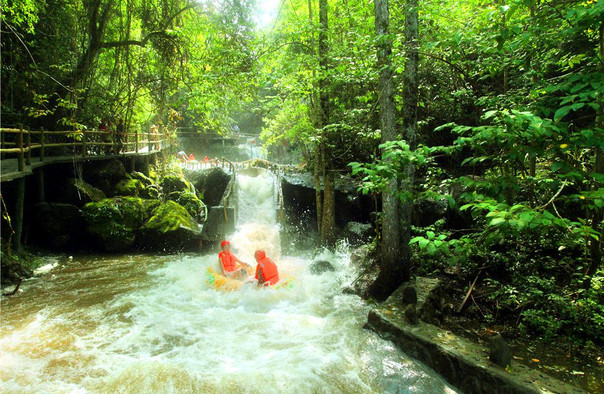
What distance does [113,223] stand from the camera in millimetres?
10641

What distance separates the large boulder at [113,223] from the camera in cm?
1044

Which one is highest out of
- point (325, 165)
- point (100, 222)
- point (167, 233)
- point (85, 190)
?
point (325, 165)

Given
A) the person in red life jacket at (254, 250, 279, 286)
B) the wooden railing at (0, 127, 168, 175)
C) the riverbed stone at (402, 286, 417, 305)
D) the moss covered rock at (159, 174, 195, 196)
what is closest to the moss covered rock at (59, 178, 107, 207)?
the wooden railing at (0, 127, 168, 175)

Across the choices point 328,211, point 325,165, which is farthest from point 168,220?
point 325,165

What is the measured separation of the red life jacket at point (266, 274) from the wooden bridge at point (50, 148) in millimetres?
5831

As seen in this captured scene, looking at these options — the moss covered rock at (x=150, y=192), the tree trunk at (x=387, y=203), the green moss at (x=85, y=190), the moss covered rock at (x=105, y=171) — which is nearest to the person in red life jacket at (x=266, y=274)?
the tree trunk at (x=387, y=203)

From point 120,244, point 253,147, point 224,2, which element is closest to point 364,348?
point 120,244

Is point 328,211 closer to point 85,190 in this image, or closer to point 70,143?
point 85,190

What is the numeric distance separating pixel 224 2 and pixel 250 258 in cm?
1004

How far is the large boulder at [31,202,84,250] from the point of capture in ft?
32.9

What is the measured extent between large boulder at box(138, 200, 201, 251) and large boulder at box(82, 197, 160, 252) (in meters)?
0.35

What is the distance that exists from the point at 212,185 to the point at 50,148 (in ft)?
23.1

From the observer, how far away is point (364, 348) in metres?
4.91

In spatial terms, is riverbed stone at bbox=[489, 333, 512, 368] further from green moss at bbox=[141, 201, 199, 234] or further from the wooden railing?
the wooden railing
